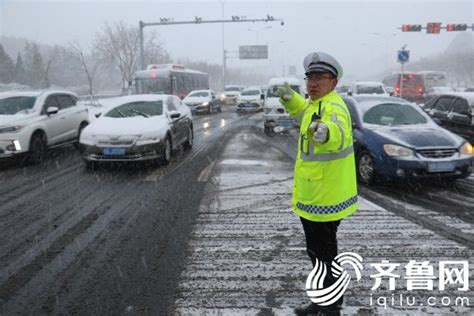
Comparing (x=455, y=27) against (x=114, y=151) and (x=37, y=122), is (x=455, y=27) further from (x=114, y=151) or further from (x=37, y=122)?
(x=37, y=122)

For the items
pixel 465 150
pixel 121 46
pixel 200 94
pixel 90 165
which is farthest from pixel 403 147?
Result: pixel 121 46

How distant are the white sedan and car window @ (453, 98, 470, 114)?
7.15 m

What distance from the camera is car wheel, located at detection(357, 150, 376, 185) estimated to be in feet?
24.8

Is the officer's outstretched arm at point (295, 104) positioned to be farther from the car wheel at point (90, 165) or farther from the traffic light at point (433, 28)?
the traffic light at point (433, 28)

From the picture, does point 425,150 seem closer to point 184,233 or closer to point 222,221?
point 222,221

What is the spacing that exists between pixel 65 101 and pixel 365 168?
839cm

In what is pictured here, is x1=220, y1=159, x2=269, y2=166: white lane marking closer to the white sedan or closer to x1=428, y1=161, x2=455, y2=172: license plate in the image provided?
the white sedan

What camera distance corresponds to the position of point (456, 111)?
11.0 metres

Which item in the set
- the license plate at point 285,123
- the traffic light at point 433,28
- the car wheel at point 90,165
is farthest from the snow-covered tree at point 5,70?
the car wheel at point 90,165

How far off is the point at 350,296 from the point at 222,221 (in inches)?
93.7

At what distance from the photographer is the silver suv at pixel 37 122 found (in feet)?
30.7

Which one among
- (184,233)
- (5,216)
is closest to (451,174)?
(184,233)

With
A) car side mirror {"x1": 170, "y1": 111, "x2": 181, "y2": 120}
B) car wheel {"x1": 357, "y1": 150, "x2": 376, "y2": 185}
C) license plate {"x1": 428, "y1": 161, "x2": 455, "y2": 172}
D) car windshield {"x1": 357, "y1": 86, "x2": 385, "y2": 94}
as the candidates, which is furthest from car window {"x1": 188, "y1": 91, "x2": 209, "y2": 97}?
license plate {"x1": 428, "y1": 161, "x2": 455, "y2": 172}

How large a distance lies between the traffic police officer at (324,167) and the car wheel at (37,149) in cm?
829
